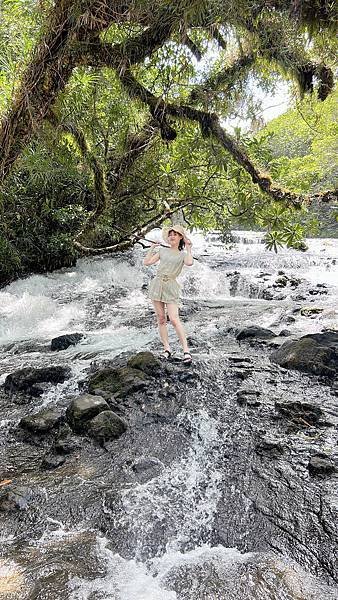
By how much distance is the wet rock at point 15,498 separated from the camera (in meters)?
3.95

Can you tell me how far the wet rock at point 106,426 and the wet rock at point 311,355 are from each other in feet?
9.19

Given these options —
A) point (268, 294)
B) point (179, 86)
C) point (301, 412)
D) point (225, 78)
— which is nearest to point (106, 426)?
point (301, 412)

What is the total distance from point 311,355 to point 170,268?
246 cm

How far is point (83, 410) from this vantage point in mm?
5242

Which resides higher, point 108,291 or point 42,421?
point 108,291

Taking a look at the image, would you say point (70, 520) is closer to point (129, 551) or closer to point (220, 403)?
point (129, 551)

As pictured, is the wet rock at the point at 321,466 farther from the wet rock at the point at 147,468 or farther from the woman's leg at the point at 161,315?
the woman's leg at the point at 161,315

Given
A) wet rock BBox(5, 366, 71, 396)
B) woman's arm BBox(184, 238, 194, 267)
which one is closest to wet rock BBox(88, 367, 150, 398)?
wet rock BBox(5, 366, 71, 396)

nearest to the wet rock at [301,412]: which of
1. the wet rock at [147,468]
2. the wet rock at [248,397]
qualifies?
the wet rock at [248,397]

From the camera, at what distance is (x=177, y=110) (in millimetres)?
6852

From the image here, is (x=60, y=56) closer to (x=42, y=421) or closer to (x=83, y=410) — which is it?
(x=83, y=410)

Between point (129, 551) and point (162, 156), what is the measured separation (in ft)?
35.0

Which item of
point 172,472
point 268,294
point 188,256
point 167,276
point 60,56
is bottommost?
point 268,294

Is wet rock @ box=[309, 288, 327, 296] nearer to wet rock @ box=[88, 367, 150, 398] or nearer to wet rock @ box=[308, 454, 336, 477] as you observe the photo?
wet rock @ box=[88, 367, 150, 398]
